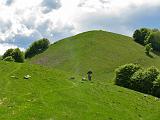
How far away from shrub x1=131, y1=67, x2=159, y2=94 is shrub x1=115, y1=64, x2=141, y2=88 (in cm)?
352

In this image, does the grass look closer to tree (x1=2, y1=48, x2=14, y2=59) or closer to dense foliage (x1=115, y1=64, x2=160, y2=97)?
dense foliage (x1=115, y1=64, x2=160, y2=97)

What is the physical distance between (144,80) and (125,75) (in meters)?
8.45

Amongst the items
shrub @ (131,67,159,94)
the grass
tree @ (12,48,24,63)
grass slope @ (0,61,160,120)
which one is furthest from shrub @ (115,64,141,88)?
tree @ (12,48,24,63)

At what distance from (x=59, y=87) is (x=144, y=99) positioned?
1612 centimetres

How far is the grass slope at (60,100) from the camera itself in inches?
1917

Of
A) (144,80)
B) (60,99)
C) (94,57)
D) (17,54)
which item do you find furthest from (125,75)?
(17,54)

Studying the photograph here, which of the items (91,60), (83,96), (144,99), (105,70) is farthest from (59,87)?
(91,60)

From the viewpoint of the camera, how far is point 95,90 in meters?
66.9

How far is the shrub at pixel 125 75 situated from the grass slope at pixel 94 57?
120 ft

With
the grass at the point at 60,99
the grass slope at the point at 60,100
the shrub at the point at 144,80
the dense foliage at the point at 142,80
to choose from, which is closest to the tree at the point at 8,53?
the dense foliage at the point at 142,80

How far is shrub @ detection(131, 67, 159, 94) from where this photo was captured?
10243cm

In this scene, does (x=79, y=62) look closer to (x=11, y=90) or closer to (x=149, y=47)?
(x=149, y=47)

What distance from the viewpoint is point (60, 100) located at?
54.8 m

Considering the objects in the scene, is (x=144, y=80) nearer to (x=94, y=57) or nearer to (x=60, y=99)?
(x=60, y=99)
